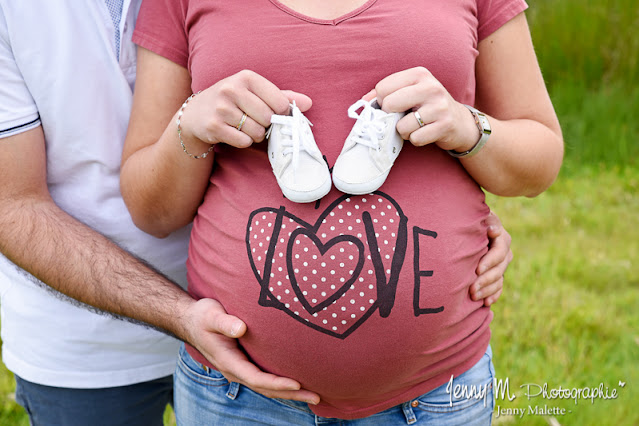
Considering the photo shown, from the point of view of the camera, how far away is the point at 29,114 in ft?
4.96

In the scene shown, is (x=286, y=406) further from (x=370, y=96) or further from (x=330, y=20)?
(x=330, y=20)

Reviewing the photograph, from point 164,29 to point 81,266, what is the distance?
0.65 m

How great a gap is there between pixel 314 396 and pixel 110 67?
39.0 inches

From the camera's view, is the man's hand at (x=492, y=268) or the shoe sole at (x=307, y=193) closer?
the shoe sole at (x=307, y=193)

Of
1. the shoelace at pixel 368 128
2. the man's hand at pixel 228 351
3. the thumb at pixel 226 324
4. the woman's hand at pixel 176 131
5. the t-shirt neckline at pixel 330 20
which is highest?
the t-shirt neckline at pixel 330 20

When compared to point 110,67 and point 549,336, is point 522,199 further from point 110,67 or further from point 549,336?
point 110,67

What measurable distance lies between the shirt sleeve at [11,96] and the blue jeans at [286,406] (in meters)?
0.73

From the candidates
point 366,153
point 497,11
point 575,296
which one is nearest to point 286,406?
point 366,153

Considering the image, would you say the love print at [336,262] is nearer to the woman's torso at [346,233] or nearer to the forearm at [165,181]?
the woman's torso at [346,233]

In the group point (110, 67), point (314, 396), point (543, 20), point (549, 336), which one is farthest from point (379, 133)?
point (543, 20)

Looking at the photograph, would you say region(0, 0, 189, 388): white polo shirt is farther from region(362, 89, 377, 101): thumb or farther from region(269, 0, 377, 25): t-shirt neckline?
region(362, 89, 377, 101): thumb

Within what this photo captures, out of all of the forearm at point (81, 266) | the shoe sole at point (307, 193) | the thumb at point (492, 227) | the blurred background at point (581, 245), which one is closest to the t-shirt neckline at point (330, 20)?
the shoe sole at point (307, 193)

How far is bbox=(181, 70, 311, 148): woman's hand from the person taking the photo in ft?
4.56

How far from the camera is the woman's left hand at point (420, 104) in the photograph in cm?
137
